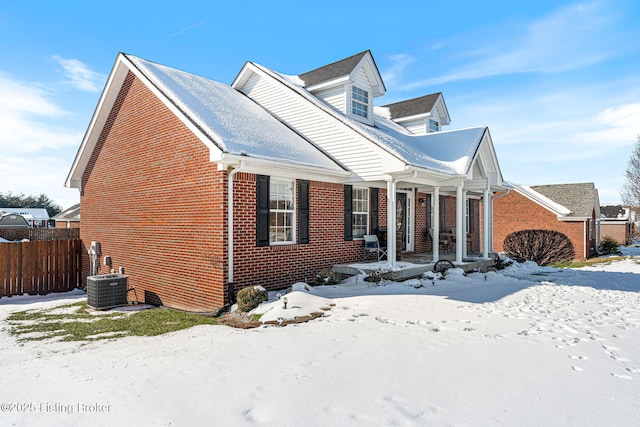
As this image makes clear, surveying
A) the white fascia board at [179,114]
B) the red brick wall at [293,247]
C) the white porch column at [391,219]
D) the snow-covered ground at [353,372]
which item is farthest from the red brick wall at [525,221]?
the white fascia board at [179,114]

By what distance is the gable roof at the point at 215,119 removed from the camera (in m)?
9.39

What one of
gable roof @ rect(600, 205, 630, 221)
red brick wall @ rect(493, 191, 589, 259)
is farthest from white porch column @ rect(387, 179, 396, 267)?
gable roof @ rect(600, 205, 630, 221)

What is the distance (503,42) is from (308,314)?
902 cm

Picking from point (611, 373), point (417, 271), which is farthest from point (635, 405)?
point (417, 271)

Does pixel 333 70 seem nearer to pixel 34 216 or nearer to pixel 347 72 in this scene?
pixel 347 72

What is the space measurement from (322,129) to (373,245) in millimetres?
4161

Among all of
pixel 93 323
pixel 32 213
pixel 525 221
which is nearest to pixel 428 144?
pixel 93 323

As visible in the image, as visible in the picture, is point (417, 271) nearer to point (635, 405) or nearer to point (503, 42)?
point (503, 42)

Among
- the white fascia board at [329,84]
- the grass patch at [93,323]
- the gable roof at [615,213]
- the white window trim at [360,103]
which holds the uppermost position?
the white fascia board at [329,84]

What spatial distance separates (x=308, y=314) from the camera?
7.30 meters

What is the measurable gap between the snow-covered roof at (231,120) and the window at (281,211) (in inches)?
31.8

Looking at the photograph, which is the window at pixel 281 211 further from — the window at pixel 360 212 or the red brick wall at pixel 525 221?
the red brick wall at pixel 525 221

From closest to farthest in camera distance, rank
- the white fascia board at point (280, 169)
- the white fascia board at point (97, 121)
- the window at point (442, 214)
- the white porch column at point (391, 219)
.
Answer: the white fascia board at point (280, 169) → the white porch column at point (391, 219) → the white fascia board at point (97, 121) → the window at point (442, 214)

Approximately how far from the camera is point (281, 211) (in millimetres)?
10320
